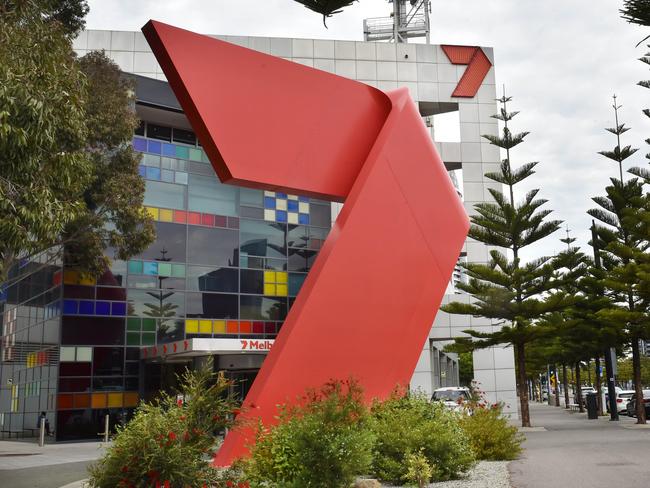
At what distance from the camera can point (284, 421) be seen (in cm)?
852

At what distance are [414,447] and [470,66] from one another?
25.3 m

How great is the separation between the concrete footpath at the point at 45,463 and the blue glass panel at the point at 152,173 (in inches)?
363

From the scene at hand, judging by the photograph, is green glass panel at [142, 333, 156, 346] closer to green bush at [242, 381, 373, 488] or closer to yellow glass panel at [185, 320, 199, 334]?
yellow glass panel at [185, 320, 199, 334]

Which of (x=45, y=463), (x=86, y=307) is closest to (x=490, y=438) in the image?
(x=45, y=463)

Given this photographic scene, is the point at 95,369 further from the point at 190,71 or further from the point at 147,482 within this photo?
the point at 147,482

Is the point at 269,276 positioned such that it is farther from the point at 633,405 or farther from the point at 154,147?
the point at 633,405

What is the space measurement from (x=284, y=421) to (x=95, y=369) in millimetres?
16350

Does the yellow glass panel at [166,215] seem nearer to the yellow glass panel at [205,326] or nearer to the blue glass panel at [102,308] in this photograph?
the blue glass panel at [102,308]

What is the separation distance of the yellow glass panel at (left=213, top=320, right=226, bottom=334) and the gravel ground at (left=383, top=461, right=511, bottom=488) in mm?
15187

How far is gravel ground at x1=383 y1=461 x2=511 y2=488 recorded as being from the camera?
885 cm

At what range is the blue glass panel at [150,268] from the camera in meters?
24.3

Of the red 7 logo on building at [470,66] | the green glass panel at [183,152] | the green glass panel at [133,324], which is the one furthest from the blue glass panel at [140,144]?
the red 7 logo on building at [470,66]

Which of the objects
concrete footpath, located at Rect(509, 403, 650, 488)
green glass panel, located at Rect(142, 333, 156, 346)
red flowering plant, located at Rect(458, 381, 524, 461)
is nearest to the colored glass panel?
green glass panel, located at Rect(142, 333, 156, 346)

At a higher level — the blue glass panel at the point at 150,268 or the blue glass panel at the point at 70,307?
the blue glass panel at the point at 150,268
